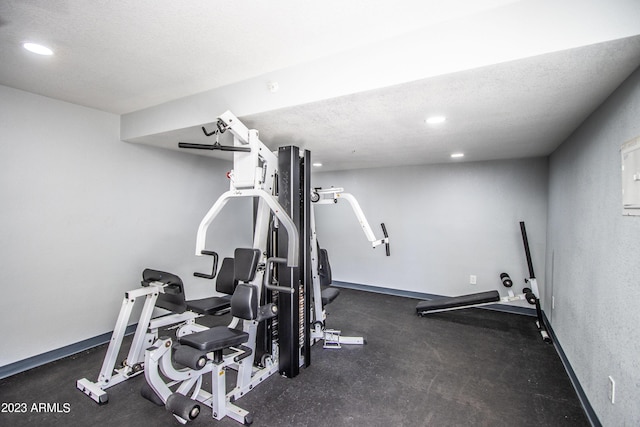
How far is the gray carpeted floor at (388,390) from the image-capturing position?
1.95 meters

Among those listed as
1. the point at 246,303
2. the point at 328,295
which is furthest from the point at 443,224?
the point at 246,303

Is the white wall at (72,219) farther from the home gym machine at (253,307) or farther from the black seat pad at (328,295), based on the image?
the black seat pad at (328,295)

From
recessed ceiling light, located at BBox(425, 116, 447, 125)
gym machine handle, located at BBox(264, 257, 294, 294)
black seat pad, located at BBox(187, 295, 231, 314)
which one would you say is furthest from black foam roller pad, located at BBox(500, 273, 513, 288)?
black seat pad, located at BBox(187, 295, 231, 314)

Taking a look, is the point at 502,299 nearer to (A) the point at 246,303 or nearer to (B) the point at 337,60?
(A) the point at 246,303

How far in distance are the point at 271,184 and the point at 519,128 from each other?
218 centimetres

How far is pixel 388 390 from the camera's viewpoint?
2.29 metres

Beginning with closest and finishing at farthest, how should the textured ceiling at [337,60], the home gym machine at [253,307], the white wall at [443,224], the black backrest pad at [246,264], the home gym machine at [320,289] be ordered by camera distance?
the textured ceiling at [337,60] → the home gym machine at [253,307] → the black backrest pad at [246,264] → the home gym machine at [320,289] → the white wall at [443,224]

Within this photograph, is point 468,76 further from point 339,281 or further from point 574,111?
point 339,281

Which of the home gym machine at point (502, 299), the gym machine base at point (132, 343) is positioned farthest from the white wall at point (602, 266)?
the gym machine base at point (132, 343)

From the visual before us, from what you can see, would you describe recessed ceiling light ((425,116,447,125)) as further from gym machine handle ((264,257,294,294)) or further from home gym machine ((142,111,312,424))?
gym machine handle ((264,257,294,294))

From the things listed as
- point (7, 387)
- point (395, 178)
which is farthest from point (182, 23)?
point (395, 178)

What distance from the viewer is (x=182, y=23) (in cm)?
154

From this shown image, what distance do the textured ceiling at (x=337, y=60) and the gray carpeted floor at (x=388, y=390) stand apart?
2.08m

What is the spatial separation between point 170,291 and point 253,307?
0.82 metres
